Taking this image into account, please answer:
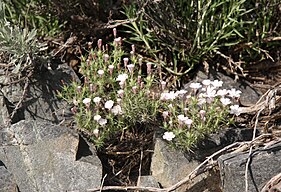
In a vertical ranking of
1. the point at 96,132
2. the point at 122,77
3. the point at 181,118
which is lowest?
the point at 96,132

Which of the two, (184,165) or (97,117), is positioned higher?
(97,117)

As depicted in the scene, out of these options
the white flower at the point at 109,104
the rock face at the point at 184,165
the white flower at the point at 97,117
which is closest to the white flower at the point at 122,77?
the white flower at the point at 109,104

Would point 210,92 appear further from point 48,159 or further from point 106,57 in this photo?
point 48,159

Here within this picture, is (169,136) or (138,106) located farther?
(138,106)

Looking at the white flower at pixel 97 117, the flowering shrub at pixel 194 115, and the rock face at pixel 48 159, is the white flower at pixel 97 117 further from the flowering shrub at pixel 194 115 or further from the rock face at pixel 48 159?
the flowering shrub at pixel 194 115

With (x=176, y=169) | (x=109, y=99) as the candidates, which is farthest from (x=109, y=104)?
(x=176, y=169)

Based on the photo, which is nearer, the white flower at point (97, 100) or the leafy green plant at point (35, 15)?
the white flower at point (97, 100)

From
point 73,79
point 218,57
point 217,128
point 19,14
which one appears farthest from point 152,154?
point 19,14

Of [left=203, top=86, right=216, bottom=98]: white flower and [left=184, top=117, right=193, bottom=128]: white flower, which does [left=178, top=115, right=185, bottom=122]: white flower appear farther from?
[left=203, top=86, right=216, bottom=98]: white flower
